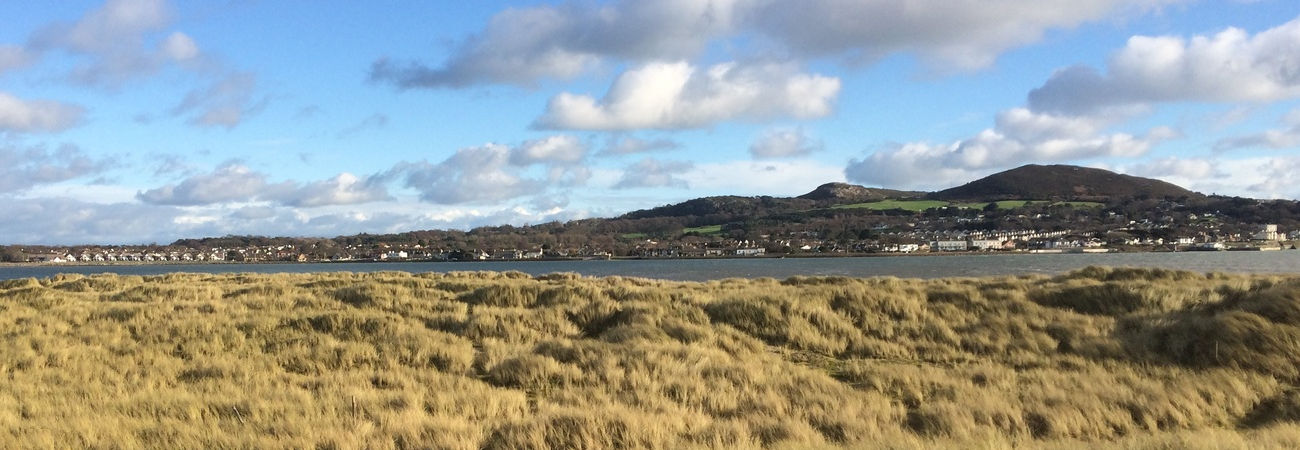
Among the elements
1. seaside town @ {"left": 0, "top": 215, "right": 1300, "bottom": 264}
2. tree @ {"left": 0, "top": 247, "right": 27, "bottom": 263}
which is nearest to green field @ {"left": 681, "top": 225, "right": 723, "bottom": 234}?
seaside town @ {"left": 0, "top": 215, "right": 1300, "bottom": 264}

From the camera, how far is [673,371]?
891cm

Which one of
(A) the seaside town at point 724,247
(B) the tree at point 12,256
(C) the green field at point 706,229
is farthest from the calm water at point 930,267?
(C) the green field at point 706,229

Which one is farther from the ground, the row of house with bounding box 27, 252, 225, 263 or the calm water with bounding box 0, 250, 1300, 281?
the row of house with bounding box 27, 252, 225, 263

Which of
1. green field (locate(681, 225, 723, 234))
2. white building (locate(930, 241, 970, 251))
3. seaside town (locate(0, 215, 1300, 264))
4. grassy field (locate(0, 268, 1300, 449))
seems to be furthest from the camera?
green field (locate(681, 225, 723, 234))

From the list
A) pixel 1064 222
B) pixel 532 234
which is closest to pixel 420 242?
pixel 532 234

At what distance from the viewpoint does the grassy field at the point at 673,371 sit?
20.6 feet

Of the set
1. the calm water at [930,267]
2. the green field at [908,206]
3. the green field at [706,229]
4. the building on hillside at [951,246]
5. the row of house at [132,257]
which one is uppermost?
the green field at [908,206]

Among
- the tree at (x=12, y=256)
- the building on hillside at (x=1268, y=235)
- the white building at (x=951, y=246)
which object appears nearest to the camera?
the building on hillside at (x=1268, y=235)

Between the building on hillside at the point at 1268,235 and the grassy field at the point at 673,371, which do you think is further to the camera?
the building on hillside at the point at 1268,235

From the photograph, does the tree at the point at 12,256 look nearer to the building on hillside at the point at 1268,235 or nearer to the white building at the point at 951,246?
the white building at the point at 951,246

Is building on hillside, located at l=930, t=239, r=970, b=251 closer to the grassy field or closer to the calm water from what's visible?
the calm water

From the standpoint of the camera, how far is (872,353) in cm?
1175

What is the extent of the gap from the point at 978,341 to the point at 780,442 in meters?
7.31

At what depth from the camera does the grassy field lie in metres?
6.28
